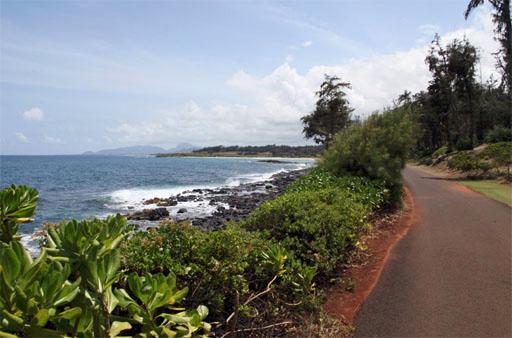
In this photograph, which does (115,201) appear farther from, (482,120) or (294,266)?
(482,120)

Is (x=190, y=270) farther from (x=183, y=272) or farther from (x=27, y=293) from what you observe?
(x=27, y=293)

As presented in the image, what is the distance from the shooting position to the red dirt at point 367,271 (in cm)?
582

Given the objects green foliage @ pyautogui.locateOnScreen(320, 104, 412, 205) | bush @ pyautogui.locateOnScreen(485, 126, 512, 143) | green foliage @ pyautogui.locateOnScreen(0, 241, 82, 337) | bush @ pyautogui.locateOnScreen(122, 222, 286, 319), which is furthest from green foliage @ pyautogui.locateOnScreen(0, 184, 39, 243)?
bush @ pyautogui.locateOnScreen(485, 126, 512, 143)

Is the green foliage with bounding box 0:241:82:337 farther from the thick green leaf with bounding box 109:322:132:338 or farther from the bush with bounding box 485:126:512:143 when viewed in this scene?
the bush with bounding box 485:126:512:143

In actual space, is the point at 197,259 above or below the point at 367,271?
above

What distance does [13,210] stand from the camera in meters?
2.67

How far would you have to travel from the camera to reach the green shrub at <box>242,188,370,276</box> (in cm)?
639

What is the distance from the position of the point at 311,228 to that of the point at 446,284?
7.72 ft

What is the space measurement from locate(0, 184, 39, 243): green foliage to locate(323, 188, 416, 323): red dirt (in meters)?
4.12

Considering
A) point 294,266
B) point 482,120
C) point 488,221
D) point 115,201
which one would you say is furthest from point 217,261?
point 482,120

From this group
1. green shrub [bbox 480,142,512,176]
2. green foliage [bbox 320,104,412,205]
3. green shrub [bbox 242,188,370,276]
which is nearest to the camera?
green shrub [bbox 242,188,370,276]

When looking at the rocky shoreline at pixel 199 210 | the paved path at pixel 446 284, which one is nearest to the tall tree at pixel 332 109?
the rocky shoreline at pixel 199 210

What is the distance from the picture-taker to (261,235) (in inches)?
251

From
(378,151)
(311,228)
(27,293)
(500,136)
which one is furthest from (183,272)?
(500,136)
